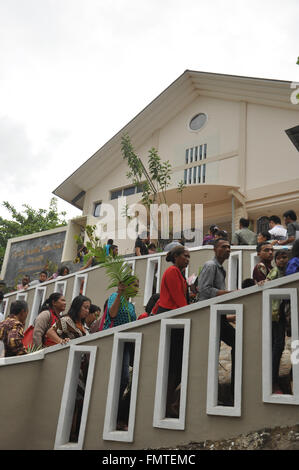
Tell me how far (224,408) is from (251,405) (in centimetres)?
24

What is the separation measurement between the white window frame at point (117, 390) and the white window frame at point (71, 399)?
0.88 feet

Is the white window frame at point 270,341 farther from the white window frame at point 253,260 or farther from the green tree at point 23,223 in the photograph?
the green tree at point 23,223

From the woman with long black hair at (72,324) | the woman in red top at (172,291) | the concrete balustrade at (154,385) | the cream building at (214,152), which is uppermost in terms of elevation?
the cream building at (214,152)

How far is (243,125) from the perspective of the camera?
15469 mm

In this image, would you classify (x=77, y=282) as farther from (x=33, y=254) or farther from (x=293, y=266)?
(x=33, y=254)

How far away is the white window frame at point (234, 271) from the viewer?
771 centimetres

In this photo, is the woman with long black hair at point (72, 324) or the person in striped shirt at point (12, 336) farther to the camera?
the woman with long black hair at point (72, 324)

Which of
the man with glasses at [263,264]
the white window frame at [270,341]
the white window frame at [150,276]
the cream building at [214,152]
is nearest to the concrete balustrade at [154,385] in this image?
the white window frame at [270,341]

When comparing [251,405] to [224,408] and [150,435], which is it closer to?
[224,408]

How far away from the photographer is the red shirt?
4.48m

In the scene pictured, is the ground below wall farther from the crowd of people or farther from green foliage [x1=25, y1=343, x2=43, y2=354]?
green foliage [x1=25, y1=343, x2=43, y2=354]

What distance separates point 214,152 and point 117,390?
42.8 ft

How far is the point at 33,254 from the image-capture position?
18.7 meters

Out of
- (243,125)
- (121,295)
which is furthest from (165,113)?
(121,295)
